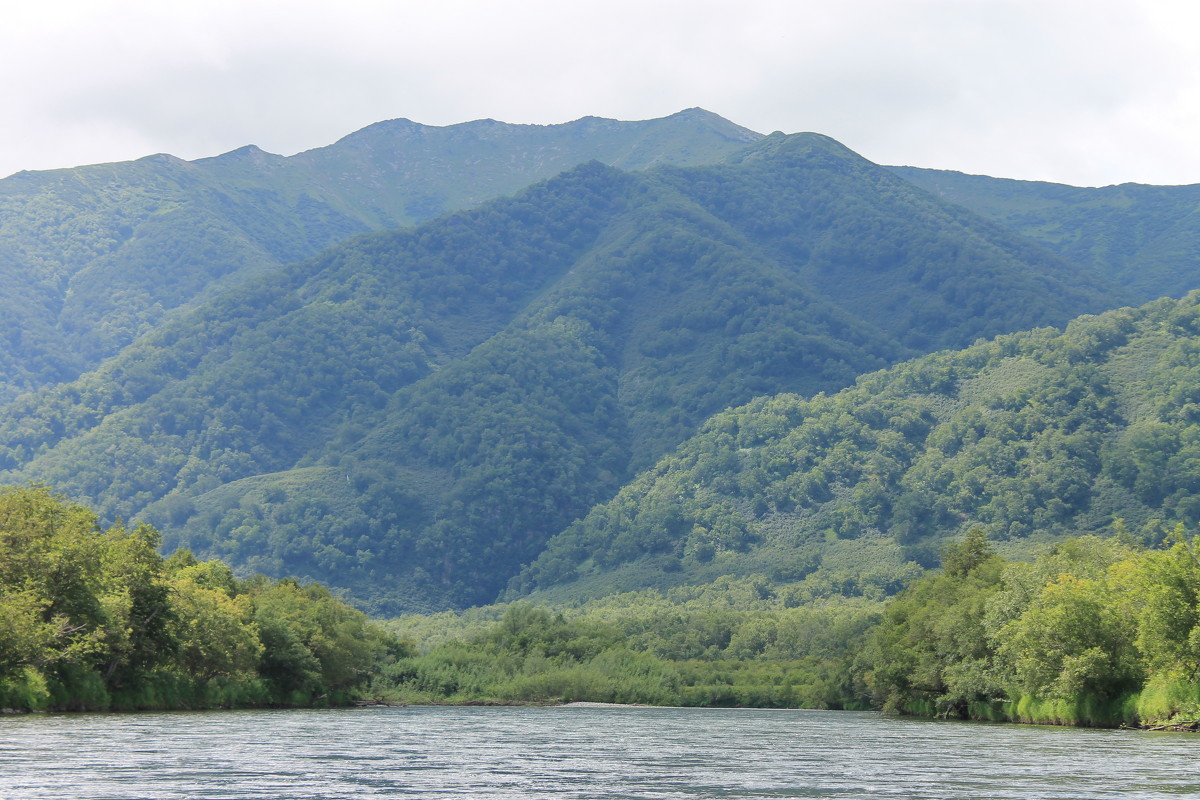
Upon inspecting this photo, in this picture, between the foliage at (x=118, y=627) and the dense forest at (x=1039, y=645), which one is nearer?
the foliage at (x=118, y=627)

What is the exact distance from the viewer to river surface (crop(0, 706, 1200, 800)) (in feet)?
158

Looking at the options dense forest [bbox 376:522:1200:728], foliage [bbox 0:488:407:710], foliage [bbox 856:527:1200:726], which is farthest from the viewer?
dense forest [bbox 376:522:1200:728]

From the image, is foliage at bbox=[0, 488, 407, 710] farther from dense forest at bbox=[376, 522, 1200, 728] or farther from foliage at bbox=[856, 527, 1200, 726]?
foliage at bbox=[856, 527, 1200, 726]

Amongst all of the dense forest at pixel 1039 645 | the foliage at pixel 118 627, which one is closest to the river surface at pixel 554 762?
the foliage at pixel 118 627

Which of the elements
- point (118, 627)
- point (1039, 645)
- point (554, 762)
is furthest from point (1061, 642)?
point (118, 627)

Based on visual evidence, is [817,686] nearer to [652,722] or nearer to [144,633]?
[652,722]

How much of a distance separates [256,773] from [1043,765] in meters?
31.7

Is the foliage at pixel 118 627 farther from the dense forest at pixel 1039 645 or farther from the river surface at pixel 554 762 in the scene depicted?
the dense forest at pixel 1039 645

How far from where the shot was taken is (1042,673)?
300 feet

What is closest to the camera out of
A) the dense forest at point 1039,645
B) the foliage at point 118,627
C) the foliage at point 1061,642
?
the foliage at point 118,627

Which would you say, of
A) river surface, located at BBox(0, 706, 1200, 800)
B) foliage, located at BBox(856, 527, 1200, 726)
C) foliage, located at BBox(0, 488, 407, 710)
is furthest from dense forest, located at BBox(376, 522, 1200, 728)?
foliage, located at BBox(0, 488, 407, 710)

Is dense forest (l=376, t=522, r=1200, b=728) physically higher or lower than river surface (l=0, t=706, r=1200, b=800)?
higher

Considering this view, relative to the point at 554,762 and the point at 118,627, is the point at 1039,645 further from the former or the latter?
the point at 118,627

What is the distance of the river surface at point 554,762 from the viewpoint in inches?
1892
